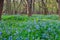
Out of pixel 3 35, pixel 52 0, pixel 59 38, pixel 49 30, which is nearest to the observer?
pixel 3 35

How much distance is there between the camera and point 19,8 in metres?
32.5

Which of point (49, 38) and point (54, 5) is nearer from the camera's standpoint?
point (49, 38)

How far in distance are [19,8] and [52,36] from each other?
91.3 ft

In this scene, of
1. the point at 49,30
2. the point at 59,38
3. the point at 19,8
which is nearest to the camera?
the point at 59,38

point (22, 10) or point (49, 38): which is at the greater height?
point (49, 38)

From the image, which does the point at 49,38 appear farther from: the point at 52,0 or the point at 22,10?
the point at 22,10

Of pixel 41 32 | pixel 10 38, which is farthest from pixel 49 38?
pixel 10 38

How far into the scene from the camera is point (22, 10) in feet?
103

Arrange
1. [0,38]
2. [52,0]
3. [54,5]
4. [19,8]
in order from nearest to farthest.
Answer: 1. [0,38]
2. [52,0]
3. [54,5]
4. [19,8]

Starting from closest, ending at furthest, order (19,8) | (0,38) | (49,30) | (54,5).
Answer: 1. (0,38)
2. (49,30)
3. (54,5)
4. (19,8)

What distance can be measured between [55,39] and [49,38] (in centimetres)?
18

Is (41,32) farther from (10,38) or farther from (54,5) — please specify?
(54,5)

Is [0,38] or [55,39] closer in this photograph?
[0,38]

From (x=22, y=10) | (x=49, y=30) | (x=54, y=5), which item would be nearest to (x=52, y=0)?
(x=54, y=5)
